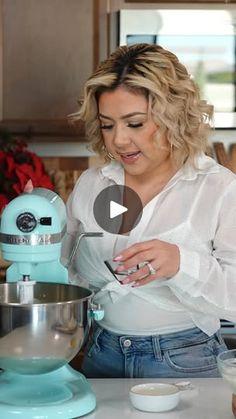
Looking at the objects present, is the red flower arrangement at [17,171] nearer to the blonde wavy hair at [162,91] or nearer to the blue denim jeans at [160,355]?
the blonde wavy hair at [162,91]

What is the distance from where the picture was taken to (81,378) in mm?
1737

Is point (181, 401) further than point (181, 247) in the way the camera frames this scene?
No

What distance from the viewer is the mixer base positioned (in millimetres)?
1616

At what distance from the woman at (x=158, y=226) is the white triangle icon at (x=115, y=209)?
0.15 feet

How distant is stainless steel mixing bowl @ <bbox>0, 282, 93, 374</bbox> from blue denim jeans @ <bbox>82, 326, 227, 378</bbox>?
28cm

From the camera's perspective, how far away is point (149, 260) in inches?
67.2

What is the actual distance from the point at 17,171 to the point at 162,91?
3.82 ft

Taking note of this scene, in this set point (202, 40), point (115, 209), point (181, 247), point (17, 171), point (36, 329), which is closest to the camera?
point (36, 329)

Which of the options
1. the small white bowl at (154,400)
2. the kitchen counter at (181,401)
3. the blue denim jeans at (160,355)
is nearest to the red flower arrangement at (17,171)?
the blue denim jeans at (160,355)

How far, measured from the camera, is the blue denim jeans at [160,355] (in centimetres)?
192

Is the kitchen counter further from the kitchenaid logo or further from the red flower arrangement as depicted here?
the red flower arrangement

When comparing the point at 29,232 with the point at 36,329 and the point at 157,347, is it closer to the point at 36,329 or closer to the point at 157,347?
the point at 36,329
